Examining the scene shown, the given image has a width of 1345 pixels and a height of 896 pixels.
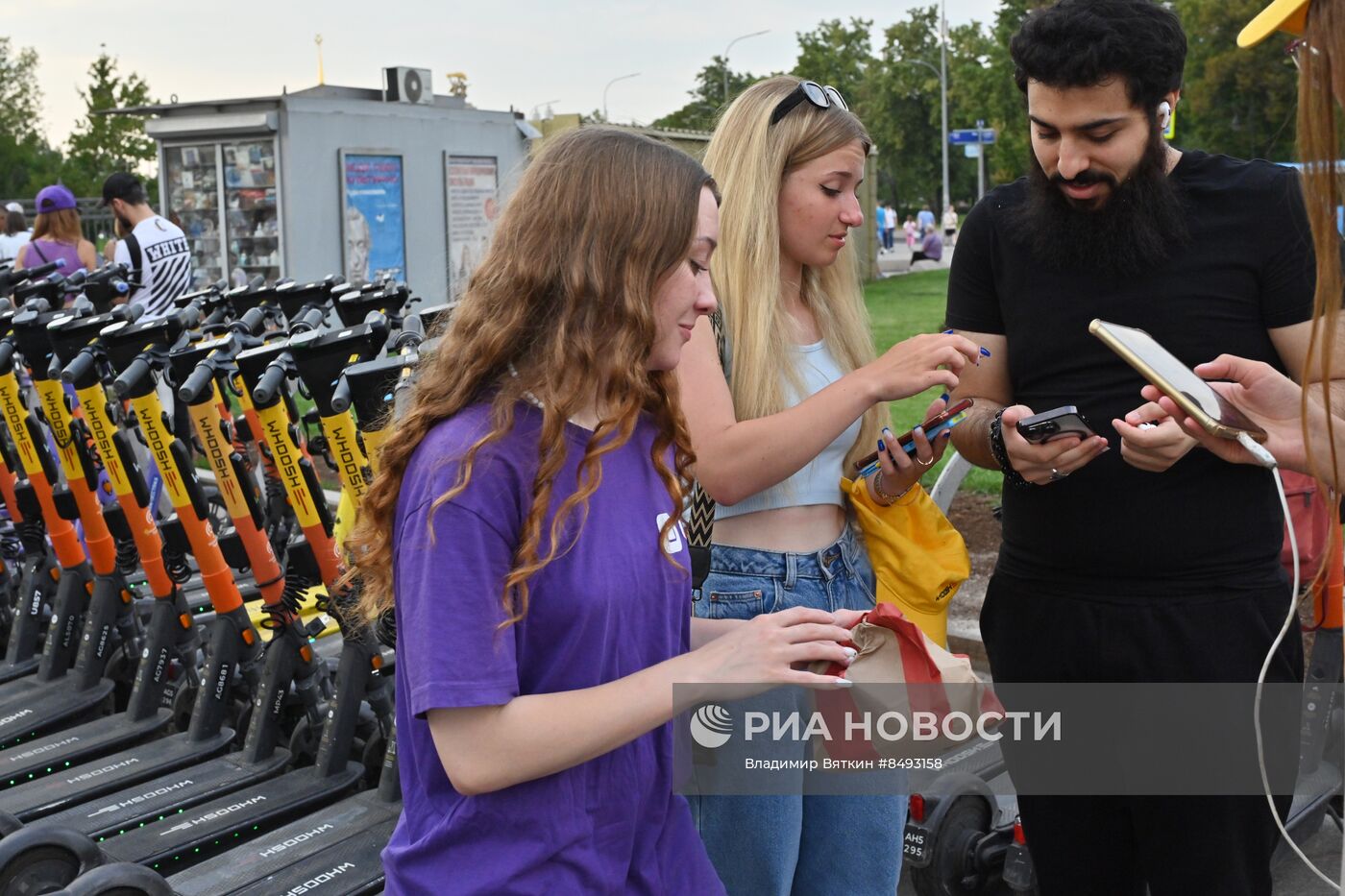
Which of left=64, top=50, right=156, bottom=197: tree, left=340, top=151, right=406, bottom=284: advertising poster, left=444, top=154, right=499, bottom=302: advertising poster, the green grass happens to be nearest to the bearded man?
the green grass

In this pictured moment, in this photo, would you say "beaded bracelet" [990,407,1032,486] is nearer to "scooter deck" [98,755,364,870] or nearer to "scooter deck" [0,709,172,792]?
"scooter deck" [98,755,364,870]

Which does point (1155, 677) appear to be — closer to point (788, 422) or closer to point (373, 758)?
point (788, 422)

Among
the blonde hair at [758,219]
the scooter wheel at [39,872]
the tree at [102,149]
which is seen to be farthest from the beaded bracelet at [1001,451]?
the tree at [102,149]

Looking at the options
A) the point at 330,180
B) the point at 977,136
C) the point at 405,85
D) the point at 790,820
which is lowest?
the point at 790,820

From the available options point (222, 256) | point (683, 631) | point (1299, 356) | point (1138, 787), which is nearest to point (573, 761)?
point (683, 631)

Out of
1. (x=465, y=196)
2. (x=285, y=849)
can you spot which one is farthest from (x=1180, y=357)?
(x=465, y=196)

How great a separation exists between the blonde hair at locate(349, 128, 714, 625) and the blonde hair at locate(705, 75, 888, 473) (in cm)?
94

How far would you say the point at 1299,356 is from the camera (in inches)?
97.5

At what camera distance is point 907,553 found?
2783 mm

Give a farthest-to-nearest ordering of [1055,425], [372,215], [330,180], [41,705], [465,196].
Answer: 1. [465,196]
2. [372,215]
3. [330,180]
4. [41,705]
5. [1055,425]

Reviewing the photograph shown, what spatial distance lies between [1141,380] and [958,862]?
1665 millimetres

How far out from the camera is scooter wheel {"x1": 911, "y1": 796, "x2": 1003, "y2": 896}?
3.69m

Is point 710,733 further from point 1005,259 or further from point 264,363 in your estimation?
point 264,363

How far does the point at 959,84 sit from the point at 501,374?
5600 centimetres
